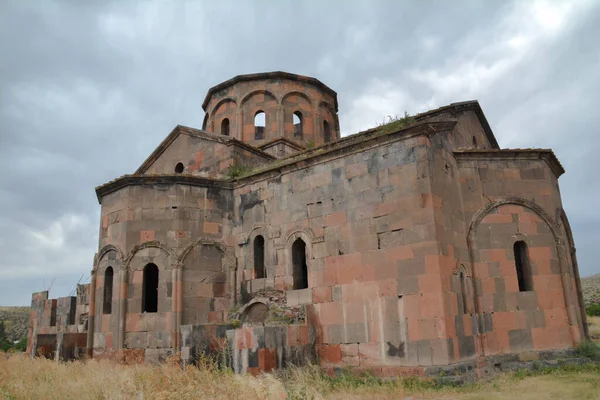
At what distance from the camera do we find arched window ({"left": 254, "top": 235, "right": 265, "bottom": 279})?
33.8 ft

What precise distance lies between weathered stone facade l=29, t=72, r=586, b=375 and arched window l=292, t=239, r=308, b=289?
3 cm

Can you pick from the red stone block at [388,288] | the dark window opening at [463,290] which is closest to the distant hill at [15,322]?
the red stone block at [388,288]

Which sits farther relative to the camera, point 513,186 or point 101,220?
point 101,220

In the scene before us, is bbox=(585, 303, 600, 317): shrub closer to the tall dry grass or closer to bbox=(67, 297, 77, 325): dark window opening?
the tall dry grass

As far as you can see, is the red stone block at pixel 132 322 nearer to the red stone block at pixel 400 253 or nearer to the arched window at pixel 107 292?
the arched window at pixel 107 292

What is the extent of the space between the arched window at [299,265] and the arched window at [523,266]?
162 inches

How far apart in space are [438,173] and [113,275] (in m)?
7.16

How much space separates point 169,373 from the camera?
652cm

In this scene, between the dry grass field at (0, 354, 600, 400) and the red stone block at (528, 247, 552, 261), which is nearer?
the dry grass field at (0, 354, 600, 400)

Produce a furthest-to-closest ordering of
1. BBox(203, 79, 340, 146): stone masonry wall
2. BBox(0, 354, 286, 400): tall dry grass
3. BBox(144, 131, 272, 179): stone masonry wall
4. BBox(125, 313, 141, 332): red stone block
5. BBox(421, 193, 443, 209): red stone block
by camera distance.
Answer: BBox(203, 79, 340, 146): stone masonry wall → BBox(144, 131, 272, 179): stone masonry wall → BBox(125, 313, 141, 332): red stone block → BBox(421, 193, 443, 209): red stone block → BBox(0, 354, 286, 400): tall dry grass

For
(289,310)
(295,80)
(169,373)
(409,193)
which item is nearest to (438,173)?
(409,193)

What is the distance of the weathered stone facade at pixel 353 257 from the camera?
7828 mm

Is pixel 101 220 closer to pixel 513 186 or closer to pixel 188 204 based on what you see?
pixel 188 204

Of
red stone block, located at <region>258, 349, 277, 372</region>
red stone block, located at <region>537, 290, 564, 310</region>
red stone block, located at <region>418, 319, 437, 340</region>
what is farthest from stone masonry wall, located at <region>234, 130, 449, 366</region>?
red stone block, located at <region>537, 290, 564, 310</region>
